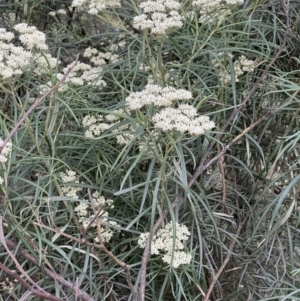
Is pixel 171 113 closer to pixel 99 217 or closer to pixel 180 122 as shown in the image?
pixel 180 122

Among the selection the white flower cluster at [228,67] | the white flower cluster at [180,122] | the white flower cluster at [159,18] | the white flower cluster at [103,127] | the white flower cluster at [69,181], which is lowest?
the white flower cluster at [69,181]

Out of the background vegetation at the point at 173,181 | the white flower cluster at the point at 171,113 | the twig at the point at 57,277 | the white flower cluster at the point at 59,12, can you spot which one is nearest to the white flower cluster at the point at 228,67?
the background vegetation at the point at 173,181

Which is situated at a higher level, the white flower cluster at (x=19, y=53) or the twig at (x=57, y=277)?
the white flower cluster at (x=19, y=53)

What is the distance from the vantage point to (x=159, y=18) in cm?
143

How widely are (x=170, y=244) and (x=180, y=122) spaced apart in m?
0.27

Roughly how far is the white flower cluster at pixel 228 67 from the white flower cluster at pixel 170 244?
457mm

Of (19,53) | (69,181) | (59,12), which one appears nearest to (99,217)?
(69,181)

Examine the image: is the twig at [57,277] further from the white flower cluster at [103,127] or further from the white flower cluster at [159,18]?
the white flower cluster at [159,18]

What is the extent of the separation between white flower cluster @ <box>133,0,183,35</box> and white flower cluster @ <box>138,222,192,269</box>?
1.52ft

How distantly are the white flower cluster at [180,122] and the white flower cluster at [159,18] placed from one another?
256mm

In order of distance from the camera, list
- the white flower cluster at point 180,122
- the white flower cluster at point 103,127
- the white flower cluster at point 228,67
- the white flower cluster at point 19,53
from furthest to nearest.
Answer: the white flower cluster at point 228,67 → the white flower cluster at point 103,127 → the white flower cluster at point 19,53 → the white flower cluster at point 180,122

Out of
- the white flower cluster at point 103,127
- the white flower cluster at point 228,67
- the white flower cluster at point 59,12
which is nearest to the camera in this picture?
the white flower cluster at point 103,127

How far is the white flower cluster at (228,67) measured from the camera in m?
1.58

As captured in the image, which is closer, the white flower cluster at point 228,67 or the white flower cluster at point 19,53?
the white flower cluster at point 19,53
